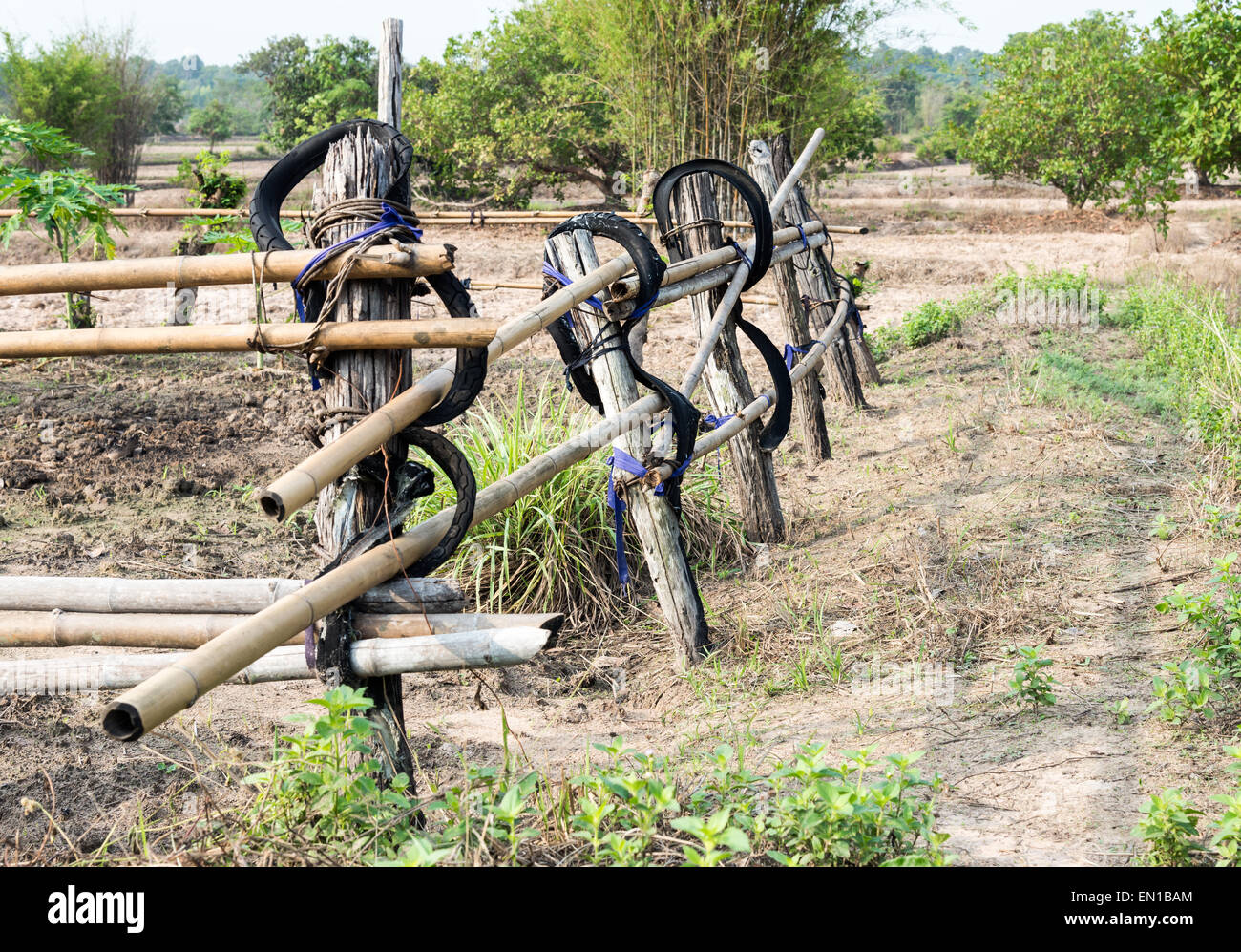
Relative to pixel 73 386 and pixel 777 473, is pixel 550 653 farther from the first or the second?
pixel 73 386

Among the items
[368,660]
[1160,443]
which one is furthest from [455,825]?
[1160,443]

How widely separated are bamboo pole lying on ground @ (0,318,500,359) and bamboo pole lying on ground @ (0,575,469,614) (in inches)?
21.7

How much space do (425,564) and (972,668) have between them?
1918 mm

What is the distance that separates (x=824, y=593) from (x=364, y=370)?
229 centimetres

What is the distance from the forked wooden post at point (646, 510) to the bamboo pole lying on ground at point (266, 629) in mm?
749

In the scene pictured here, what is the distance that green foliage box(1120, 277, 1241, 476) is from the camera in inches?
202

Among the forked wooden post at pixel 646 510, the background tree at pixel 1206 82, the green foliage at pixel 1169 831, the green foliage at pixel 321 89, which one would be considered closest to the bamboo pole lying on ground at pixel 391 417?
the forked wooden post at pixel 646 510

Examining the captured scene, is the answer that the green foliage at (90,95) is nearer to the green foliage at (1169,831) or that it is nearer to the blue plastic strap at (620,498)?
the blue plastic strap at (620,498)

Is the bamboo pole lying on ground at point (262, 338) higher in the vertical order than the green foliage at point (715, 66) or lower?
lower

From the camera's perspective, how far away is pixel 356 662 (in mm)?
2279

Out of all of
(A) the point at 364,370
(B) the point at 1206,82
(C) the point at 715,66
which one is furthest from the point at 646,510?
(C) the point at 715,66

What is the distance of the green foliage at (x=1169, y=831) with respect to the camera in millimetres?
2047

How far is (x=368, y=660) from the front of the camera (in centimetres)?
227

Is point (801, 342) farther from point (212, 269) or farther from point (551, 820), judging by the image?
point (551, 820)
